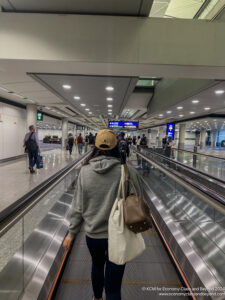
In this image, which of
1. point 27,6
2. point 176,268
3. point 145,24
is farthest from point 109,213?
point 27,6

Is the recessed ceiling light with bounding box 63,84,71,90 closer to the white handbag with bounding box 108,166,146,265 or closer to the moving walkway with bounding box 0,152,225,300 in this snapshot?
the moving walkway with bounding box 0,152,225,300

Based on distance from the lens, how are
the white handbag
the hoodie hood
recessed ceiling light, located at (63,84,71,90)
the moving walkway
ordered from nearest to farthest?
1. the white handbag
2. the hoodie hood
3. the moving walkway
4. recessed ceiling light, located at (63,84,71,90)

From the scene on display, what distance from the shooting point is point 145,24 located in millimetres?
3955

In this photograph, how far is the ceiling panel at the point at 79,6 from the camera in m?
3.60

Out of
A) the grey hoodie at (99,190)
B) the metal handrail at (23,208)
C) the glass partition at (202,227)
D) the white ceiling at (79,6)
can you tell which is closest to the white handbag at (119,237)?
the grey hoodie at (99,190)

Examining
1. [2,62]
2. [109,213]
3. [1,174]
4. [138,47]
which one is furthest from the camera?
[1,174]

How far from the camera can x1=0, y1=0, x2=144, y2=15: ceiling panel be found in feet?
11.8

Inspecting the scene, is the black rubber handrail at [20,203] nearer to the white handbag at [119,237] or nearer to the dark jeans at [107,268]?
the dark jeans at [107,268]

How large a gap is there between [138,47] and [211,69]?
5.85 feet

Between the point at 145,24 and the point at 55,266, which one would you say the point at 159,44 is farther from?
the point at 55,266

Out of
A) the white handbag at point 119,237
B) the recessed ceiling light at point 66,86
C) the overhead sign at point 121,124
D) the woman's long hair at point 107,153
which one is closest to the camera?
the white handbag at point 119,237

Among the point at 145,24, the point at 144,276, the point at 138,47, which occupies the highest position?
the point at 145,24

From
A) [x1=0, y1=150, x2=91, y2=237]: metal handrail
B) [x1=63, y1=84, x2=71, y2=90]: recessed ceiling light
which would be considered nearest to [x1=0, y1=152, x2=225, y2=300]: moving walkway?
[x1=0, y1=150, x2=91, y2=237]: metal handrail

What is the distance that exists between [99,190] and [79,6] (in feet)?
13.0
